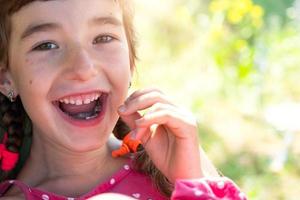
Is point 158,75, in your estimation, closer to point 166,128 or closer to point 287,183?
point 287,183

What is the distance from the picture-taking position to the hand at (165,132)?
1.57 metres

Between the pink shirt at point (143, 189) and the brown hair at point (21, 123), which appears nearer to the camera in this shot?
the pink shirt at point (143, 189)

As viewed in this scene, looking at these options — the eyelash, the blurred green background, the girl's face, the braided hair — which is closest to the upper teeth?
the girl's face

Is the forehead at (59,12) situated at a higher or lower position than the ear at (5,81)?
higher

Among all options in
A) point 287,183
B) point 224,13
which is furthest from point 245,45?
point 287,183

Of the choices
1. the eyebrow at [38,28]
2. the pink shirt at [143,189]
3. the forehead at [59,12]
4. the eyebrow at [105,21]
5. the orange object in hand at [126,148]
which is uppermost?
the forehead at [59,12]

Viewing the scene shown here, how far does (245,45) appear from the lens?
3258 mm

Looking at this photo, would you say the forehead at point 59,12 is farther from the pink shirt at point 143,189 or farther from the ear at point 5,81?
the pink shirt at point 143,189

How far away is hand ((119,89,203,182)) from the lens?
1565 millimetres

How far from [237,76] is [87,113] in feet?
5.21

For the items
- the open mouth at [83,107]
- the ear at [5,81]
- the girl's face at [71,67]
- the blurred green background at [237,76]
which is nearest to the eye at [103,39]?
the girl's face at [71,67]

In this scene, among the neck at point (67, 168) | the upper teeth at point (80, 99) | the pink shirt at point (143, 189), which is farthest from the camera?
the neck at point (67, 168)

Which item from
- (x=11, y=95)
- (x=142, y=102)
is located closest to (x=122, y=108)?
(x=142, y=102)

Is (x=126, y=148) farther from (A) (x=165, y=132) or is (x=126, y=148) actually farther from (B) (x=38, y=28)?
(B) (x=38, y=28)
